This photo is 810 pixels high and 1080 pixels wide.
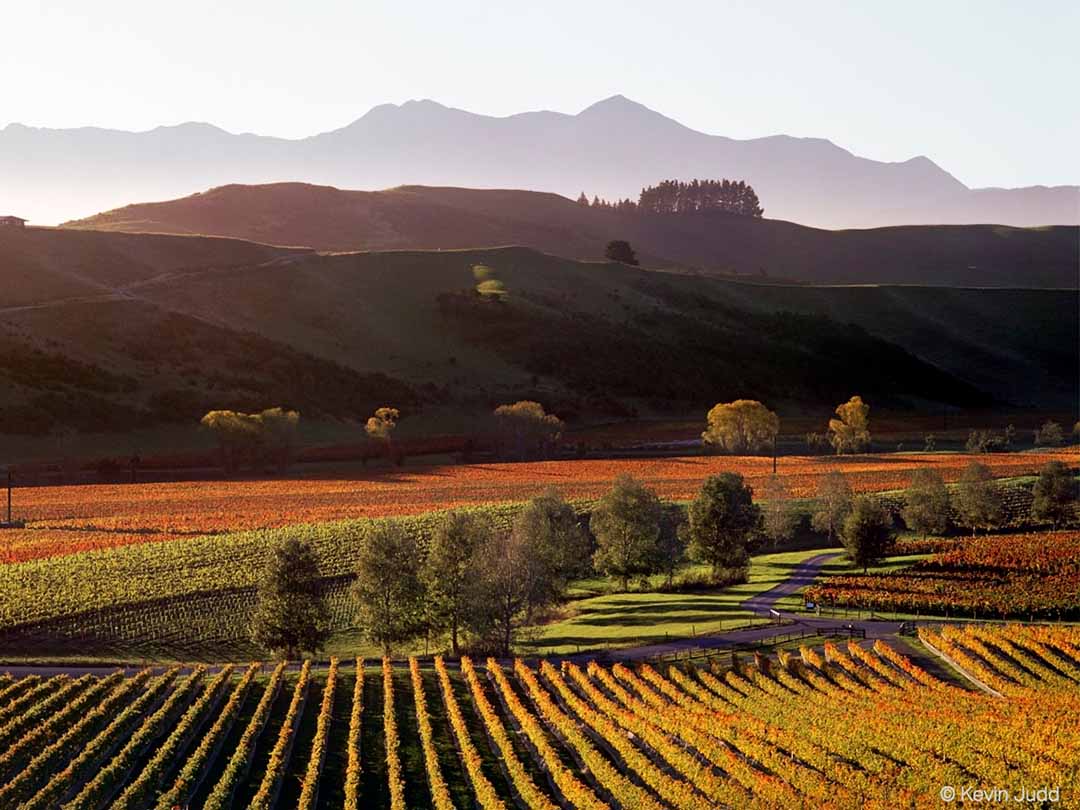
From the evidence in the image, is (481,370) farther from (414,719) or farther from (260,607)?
(414,719)

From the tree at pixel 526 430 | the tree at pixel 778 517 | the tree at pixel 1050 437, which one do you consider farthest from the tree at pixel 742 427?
the tree at pixel 778 517

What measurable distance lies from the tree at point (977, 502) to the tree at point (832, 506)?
9518mm

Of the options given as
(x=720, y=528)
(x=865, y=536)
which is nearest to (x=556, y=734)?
(x=720, y=528)

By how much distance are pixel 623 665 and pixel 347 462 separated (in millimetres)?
89553

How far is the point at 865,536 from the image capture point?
79250 millimetres

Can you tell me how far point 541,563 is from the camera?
69.8 meters

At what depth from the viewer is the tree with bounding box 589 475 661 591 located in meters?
78.3

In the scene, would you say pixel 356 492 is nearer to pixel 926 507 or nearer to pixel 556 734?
pixel 926 507

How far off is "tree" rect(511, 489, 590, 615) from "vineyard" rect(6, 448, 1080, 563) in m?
20.2

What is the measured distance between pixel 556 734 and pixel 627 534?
36.1m

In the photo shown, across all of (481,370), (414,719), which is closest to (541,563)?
(414,719)

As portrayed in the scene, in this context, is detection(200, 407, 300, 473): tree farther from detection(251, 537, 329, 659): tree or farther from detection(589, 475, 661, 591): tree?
detection(251, 537, 329, 659): tree

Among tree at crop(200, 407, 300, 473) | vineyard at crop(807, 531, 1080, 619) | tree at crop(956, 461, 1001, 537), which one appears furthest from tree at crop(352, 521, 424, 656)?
tree at crop(200, 407, 300, 473)

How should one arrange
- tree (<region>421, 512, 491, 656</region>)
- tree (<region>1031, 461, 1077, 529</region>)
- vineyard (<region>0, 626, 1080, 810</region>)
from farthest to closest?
1. tree (<region>1031, 461, 1077, 529</region>)
2. tree (<region>421, 512, 491, 656</region>)
3. vineyard (<region>0, 626, 1080, 810</region>)
